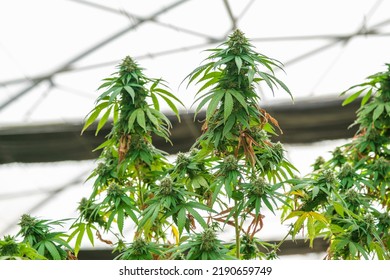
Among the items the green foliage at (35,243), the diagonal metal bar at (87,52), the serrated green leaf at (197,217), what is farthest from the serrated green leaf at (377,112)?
the diagonal metal bar at (87,52)

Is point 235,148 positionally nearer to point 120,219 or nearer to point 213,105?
point 213,105

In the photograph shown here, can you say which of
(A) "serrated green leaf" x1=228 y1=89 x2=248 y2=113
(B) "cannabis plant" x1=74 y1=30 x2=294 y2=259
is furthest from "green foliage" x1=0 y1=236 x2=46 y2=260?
(A) "serrated green leaf" x1=228 y1=89 x2=248 y2=113

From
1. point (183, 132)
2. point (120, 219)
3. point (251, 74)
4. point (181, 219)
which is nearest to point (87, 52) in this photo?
point (183, 132)

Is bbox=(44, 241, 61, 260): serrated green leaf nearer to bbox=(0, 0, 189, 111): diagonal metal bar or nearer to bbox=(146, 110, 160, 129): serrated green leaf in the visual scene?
bbox=(146, 110, 160, 129): serrated green leaf

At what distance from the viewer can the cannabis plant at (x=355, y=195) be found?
371 centimetres

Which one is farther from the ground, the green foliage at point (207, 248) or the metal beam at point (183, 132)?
the metal beam at point (183, 132)

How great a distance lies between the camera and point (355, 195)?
4.03m

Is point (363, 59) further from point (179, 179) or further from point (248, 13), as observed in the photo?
point (179, 179)

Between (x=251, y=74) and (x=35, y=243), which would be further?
(x=35, y=243)

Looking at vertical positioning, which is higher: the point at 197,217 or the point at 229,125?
the point at 229,125

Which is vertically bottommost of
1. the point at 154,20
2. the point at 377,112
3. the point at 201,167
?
the point at 201,167

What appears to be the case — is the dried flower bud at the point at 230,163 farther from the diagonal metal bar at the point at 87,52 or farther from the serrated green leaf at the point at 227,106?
the diagonal metal bar at the point at 87,52
